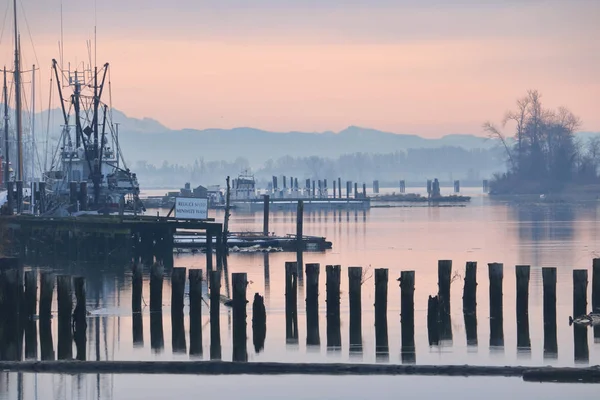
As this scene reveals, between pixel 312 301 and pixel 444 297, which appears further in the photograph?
pixel 444 297

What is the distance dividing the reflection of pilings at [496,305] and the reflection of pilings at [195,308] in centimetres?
758

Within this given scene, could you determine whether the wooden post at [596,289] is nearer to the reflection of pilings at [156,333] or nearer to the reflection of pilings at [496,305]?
the reflection of pilings at [496,305]

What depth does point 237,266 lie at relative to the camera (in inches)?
2431

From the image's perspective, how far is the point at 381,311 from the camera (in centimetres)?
3594

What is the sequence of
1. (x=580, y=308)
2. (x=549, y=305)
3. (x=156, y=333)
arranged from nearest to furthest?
(x=580, y=308) → (x=549, y=305) → (x=156, y=333)

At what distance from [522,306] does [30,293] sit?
518 inches

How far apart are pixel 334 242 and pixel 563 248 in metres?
16.0

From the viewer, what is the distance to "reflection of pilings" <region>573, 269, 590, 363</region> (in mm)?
34250

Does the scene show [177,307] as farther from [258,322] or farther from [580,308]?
[580,308]

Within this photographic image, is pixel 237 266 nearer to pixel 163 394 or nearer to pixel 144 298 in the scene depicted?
pixel 144 298

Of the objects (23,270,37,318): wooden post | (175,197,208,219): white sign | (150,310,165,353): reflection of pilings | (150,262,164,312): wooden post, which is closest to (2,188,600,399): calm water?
(150,310,165,353): reflection of pilings

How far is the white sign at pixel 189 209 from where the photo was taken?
202 feet

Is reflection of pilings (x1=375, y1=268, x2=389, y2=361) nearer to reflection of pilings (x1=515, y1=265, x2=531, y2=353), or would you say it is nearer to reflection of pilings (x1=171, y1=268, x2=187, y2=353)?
reflection of pilings (x1=515, y1=265, x2=531, y2=353)

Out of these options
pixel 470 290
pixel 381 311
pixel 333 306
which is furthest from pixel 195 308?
pixel 470 290
